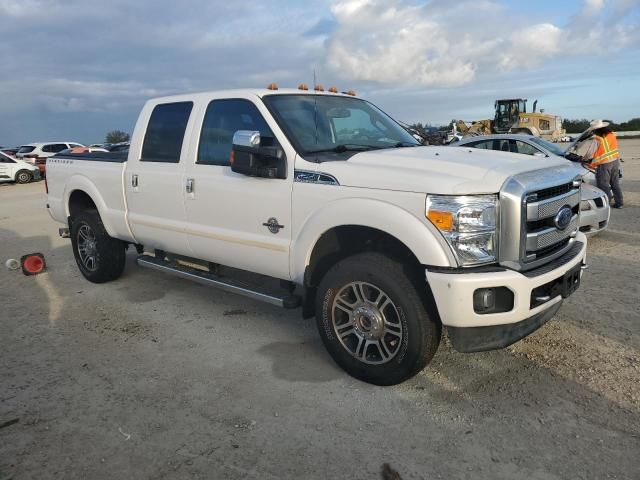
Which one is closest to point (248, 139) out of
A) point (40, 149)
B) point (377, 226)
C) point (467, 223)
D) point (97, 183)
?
point (377, 226)

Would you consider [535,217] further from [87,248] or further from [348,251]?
[87,248]

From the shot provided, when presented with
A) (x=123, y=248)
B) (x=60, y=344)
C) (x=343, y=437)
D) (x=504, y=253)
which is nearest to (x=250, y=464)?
(x=343, y=437)

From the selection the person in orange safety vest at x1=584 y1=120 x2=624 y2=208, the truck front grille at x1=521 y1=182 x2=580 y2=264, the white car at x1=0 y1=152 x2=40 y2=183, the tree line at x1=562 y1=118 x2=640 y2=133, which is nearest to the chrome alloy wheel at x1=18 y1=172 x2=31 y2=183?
the white car at x1=0 y1=152 x2=40 y2=183

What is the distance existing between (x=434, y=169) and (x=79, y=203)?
4793 mm

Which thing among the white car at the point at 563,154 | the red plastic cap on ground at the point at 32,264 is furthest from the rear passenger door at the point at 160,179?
the white car at the point at 563,154

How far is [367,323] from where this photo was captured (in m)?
3.66

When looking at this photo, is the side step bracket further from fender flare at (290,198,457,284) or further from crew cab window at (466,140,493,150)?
crew cab window at (466,140,493,150)

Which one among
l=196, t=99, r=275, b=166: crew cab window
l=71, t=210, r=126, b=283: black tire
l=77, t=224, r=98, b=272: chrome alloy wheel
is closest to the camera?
l=196, t=99, r=275, b=166: crew cab window

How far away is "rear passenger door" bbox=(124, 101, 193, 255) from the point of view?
16.2 feet

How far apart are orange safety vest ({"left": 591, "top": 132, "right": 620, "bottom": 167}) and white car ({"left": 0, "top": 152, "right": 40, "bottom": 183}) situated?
23102mm

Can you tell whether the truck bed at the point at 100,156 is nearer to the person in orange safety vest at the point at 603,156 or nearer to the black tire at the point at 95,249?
the black tire at the point at 95,249

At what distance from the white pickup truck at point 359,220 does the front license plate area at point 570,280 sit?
0.04 ft

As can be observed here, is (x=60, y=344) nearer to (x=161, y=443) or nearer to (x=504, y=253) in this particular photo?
(x=161, y=443)

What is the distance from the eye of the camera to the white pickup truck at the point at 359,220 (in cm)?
319
